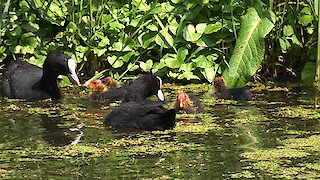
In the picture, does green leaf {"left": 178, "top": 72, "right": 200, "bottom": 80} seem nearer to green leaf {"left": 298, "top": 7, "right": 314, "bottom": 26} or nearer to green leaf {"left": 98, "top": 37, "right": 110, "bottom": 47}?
green leaf {"left": 98, "top": 37, "right": 110, "bottom": 47}

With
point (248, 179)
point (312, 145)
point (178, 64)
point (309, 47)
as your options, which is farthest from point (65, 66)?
point (248, 179)

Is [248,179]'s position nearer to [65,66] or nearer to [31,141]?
[31,141]

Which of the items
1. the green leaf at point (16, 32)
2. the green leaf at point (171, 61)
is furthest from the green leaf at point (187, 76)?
the green leaf at point (16, 32)

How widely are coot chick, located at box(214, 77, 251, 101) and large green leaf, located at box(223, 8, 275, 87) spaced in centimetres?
12

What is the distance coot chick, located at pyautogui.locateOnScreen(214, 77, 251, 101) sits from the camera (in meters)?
7.94

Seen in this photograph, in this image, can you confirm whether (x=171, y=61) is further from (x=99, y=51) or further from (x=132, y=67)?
(x=99, y=51)

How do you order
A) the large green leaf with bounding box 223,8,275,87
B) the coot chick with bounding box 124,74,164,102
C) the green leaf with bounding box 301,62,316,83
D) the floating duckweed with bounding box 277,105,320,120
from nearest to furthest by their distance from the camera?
the green leaf with bounding box 301,62,316,83 → the floating duckweed with bounding box 277,105,320,120 → the coot chick with bounding box 124,74,164,102 → the large green leaf with bounding box 223,8,275,87

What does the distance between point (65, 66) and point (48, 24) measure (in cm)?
182

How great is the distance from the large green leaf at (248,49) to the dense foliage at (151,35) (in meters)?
0.59

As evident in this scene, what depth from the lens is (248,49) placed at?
7.77m

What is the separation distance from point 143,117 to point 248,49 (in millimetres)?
1787

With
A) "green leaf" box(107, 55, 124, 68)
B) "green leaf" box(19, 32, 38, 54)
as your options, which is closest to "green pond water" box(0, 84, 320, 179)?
"green leaf" box(107, 55, 124, 68)

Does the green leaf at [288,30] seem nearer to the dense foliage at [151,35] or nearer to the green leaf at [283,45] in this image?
the dense foliage at [151,35]

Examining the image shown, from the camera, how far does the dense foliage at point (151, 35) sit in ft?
29.3
